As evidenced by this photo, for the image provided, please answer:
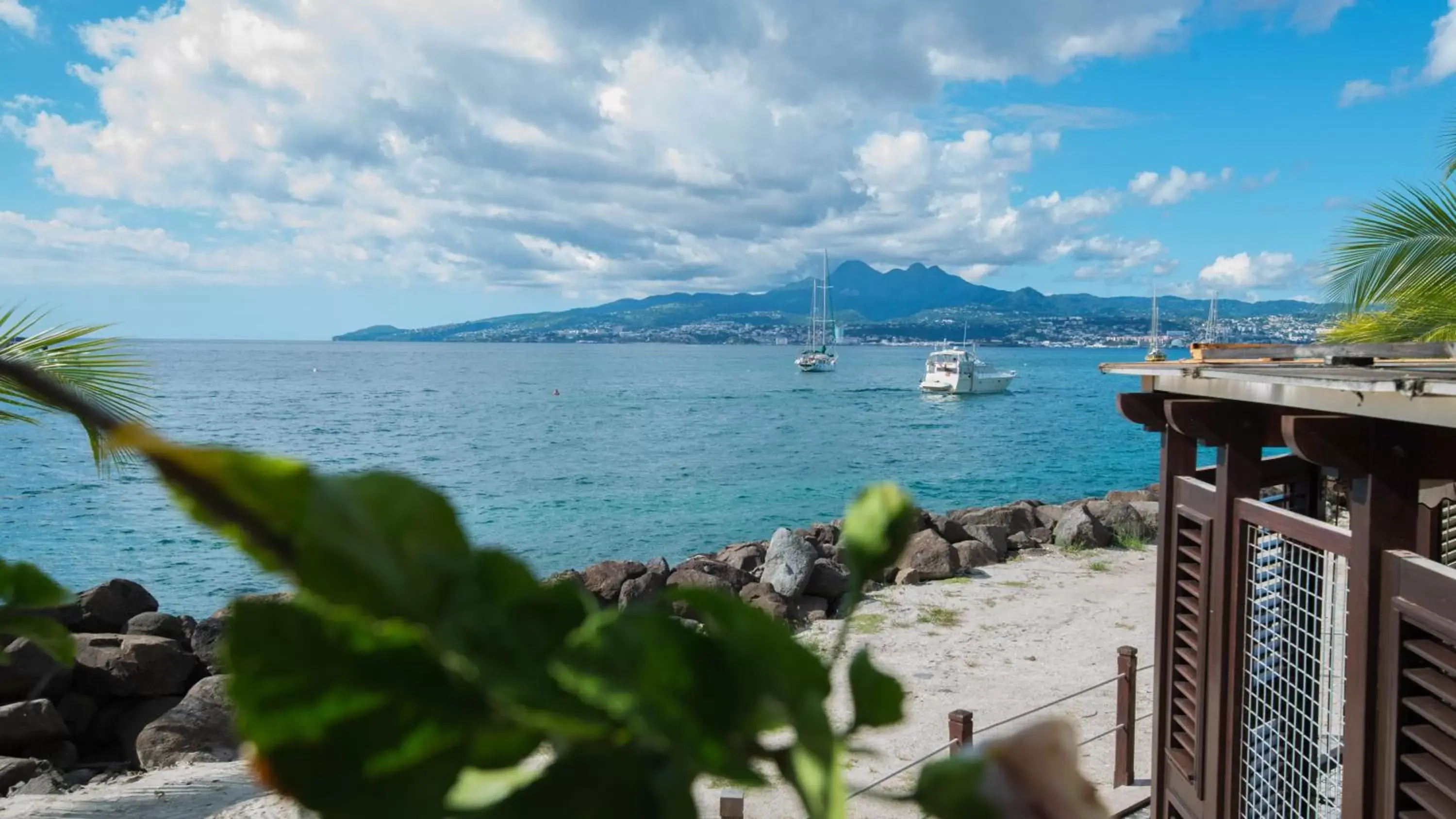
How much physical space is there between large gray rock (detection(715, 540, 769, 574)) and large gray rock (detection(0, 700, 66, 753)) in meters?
10.6

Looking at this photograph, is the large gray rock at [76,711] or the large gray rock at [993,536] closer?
the large gray rock at [76,711]

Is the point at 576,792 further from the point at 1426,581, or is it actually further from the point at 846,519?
the point at 1426,581

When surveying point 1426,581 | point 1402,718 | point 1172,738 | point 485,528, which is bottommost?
point 485,528

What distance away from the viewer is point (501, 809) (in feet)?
0.99

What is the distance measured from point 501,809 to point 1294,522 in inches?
186

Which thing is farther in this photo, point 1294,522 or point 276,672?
point 1294,522

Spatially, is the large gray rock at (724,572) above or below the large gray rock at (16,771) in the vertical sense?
above

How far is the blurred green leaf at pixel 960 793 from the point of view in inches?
11.9

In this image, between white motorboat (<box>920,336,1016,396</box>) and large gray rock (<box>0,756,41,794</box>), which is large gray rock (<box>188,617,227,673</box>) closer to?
large gray rock (<box>0,756,41,794</box>)

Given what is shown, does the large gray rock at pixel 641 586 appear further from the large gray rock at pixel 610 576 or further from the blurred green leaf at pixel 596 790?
the blurred green leaf at pixel 596 790

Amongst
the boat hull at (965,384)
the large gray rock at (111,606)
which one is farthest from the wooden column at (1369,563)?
the boat hull at (965,384)

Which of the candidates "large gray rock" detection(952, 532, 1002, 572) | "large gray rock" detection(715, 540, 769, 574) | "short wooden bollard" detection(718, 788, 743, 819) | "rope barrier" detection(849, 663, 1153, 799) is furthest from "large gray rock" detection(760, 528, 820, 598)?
"short wooden bollard" detection(718, 788, 743, 819)

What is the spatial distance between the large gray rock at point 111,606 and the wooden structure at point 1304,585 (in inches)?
641

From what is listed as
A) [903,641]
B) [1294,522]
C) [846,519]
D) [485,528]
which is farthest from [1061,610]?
[485,528]
